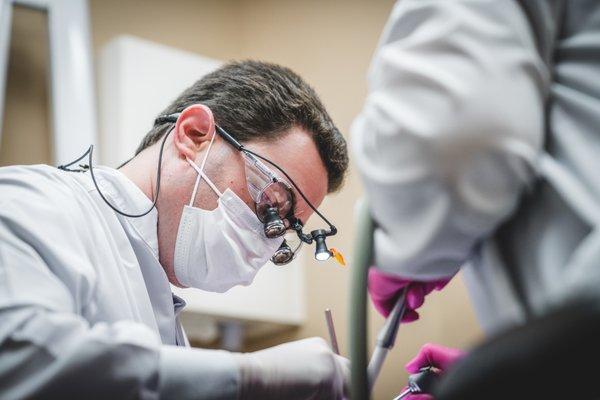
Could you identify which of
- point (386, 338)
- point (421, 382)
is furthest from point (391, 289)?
point (421, 382)

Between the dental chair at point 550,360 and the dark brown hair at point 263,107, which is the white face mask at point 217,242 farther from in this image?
the dental chair at point 550,360

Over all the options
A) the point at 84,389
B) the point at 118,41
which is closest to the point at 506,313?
the point at 84,389

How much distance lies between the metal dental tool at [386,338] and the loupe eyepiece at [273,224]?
23.0 inches

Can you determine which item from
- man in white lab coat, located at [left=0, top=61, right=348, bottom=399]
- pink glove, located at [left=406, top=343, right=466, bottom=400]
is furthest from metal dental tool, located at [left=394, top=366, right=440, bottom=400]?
man in white lab coat, located at [left=0, top=61, right=348, bottom=399]

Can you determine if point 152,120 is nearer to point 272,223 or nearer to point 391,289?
point 272,223

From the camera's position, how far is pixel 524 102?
74 centimetres

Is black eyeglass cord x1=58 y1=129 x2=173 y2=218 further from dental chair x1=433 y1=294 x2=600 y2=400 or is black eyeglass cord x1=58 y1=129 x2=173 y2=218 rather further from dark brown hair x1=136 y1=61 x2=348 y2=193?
dental chair x1=433 y1=294 x2=600 y2=400

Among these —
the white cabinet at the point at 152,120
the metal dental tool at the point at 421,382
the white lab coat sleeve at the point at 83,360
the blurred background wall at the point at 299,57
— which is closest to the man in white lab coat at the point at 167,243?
the white lab coat sleeve at the point at 83,360

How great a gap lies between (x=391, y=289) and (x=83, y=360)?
1.34 ft

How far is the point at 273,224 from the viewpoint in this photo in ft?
5.27

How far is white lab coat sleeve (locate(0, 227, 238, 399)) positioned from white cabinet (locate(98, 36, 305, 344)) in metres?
1.88

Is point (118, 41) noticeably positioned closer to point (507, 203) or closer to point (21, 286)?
point (21, 286)

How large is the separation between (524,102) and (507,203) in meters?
0.10

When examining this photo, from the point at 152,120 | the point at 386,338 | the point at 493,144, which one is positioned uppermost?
the point at 493,144
